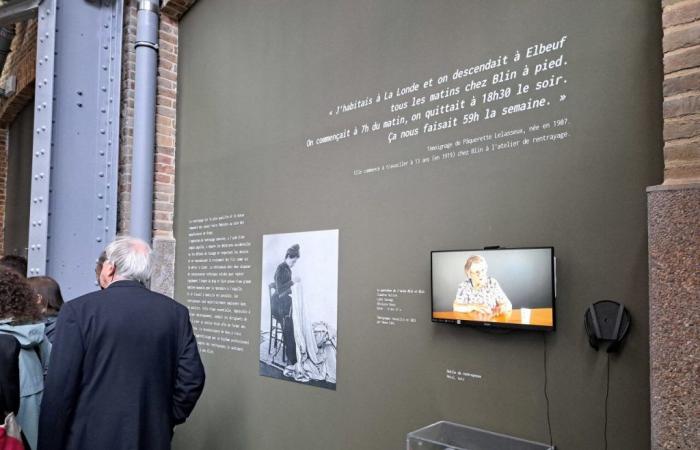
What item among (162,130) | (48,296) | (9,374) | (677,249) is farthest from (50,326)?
(677,249)

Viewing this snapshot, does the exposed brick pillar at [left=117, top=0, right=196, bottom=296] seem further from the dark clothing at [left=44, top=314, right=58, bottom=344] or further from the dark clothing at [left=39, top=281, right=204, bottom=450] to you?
the dark clothing at [left=39, top=281, right=204, bottom=450]

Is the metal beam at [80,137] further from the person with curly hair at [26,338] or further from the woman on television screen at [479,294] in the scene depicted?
the woman on television screen at [479,294]

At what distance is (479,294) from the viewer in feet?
7.48

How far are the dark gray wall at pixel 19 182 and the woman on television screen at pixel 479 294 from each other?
6.55m

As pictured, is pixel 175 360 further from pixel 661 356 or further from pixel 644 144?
pixel 644 144

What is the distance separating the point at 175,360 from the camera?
7.95ft

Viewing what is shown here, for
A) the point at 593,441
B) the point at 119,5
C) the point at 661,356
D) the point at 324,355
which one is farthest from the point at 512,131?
the point at 119,5

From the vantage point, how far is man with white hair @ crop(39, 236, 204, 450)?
6.97 feet

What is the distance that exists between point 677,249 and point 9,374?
8.09ft

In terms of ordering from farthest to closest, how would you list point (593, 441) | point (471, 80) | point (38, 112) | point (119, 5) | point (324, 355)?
point (119, 5) < point (38, 112) < point (324, 355) < point (471, 80) < point (593, 441)

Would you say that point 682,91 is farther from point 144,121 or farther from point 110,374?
point 144,121

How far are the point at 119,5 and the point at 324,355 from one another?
Result: 12.6ft

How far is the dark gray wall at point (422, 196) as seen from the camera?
2.02 m

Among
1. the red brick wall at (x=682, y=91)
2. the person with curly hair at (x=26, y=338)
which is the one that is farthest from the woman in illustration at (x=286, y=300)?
the red brick wall at (x=682, y=91)
